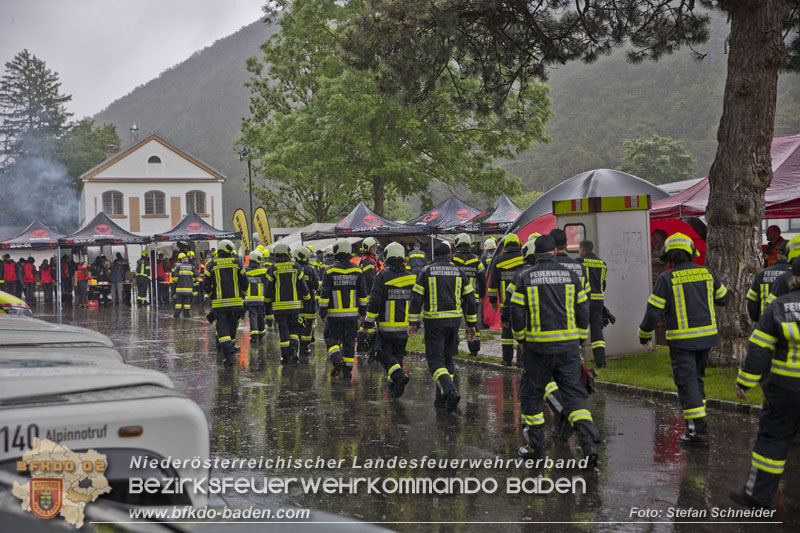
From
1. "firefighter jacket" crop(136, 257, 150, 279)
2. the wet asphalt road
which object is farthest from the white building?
the wet asphalt road

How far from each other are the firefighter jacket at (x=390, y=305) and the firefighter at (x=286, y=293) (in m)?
3.84

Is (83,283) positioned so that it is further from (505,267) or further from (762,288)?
(762,288)

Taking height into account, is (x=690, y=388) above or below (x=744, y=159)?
below

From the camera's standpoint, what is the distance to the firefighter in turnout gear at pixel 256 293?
16.1 meters

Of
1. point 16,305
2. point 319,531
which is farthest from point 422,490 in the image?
point 16,305

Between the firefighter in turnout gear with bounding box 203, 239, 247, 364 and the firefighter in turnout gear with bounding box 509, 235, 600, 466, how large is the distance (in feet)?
24.5

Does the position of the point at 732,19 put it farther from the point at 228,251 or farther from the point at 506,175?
the point at 506,175

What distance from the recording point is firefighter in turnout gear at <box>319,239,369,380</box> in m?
11.7

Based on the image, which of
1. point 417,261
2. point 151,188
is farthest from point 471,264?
point 151,188

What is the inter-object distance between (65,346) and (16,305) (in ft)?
18.4

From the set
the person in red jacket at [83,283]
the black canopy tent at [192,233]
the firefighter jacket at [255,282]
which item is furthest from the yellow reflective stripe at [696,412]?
the person in red jacket at [83,283]

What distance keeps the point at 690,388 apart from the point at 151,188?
57.4 m

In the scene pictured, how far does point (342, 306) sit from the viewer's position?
1173cm

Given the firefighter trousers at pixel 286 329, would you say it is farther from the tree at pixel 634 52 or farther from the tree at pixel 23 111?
the tree at pixel 23 111
